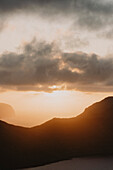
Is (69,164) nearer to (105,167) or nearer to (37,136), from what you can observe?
(105,167)

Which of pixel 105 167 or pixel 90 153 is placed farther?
pixel 90 153

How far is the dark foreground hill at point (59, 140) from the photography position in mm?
63900

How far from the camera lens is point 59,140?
73562 mm

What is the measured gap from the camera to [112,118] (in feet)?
270

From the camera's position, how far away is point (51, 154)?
67.3 m

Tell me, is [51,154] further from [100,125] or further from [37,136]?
[100,125]

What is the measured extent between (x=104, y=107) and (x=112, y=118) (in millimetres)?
6545

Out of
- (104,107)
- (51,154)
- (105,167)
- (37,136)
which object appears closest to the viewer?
(105,167)

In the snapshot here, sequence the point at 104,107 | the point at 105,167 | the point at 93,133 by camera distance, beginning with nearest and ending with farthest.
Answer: the point at 105,167 → the point at 93,133 → the point at 104,107

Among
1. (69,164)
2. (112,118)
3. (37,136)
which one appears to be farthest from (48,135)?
(112,118)

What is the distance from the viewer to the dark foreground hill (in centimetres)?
6390

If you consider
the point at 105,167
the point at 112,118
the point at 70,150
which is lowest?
the point at 105,167

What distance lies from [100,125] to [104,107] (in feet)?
32.7

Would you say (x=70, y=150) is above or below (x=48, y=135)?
below
